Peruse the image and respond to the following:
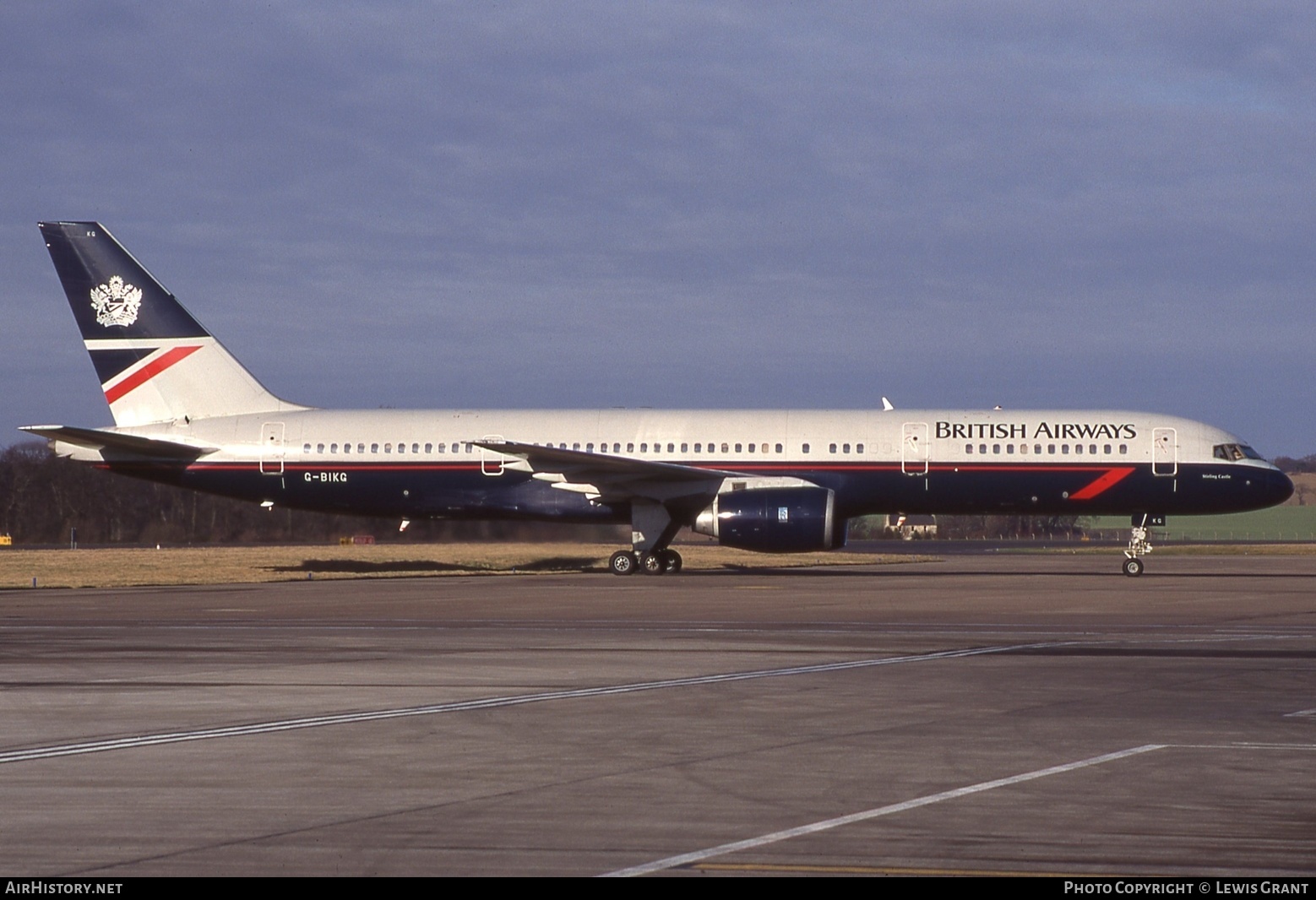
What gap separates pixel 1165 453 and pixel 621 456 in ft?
44.3

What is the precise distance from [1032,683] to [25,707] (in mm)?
9179

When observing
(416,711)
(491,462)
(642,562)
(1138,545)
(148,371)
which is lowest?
(416,711)

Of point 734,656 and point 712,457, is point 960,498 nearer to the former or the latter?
point 712,457

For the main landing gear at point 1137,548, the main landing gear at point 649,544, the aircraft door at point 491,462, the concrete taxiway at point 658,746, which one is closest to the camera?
the concrete taxiway at point 658,746

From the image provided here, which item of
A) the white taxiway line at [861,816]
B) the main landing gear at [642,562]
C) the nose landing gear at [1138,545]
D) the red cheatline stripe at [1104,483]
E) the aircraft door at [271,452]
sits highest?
the aircraft door at [271,452]

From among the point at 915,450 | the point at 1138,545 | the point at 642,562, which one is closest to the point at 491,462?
the point at 642,562

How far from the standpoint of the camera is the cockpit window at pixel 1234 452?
3594 cm

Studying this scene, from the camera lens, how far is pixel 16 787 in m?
8.63

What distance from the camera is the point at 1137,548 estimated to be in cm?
3675

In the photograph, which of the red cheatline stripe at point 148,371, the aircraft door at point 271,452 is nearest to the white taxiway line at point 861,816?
the aircraft door at point 271,452

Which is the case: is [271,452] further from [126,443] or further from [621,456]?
[621,456]

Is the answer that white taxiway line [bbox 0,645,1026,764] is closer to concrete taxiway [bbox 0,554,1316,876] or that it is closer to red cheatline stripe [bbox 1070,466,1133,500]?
concrete taxiway [bbox 0,554,1316,876]

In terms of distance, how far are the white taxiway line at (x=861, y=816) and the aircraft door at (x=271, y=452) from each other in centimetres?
3096

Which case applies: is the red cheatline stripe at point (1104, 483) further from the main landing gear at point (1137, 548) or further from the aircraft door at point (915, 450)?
the aircraft door at point (915, 450)
